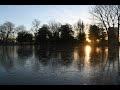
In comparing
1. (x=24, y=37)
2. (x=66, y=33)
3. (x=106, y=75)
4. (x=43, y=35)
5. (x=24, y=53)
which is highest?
(x=66, y=33)

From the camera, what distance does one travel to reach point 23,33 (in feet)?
214

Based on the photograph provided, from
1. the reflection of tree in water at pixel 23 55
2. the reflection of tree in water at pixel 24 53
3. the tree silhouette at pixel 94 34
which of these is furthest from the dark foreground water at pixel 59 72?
the tree silhouette at pixel 94 34

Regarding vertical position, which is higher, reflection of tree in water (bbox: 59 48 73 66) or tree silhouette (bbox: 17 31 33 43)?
tree silhouette (bbox: 17 31 33 43)

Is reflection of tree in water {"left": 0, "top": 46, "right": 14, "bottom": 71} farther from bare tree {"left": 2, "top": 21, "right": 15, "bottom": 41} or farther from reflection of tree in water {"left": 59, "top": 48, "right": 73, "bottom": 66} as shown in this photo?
bare tree {"left": 2, "top": 21, "right": 15, "bottom": 41}

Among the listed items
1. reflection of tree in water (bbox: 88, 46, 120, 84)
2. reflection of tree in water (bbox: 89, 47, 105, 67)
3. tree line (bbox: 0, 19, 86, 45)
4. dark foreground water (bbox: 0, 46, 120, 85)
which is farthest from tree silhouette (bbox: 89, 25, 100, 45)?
reflection of tree in water (bbox: 88, 46, 120, 84)

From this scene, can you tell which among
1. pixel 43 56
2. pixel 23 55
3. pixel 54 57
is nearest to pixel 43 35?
pixel 23 55

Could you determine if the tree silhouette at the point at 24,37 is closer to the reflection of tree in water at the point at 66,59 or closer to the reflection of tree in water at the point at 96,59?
the reflection of tree in water at the point at 66,59

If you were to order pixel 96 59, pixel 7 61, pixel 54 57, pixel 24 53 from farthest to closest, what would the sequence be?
pixel 24 53, pixel 54 57, pixel 96 59, pixel 7 61

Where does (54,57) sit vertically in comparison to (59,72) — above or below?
below

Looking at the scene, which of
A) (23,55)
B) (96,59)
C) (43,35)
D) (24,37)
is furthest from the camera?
(24,37)

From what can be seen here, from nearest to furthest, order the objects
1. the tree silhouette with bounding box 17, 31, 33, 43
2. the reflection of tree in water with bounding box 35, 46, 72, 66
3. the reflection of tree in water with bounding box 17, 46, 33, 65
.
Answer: the reflection of tree in water with bounding box 35, 46, 72, 66
the reflection of tree in water with bounding box 17, 46, 33, 65
the tree silhouette with bounding box 17, 31, 33, 43

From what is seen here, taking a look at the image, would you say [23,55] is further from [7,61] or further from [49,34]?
[49,34]

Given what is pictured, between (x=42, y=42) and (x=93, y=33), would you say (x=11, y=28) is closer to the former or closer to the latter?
(x=42, y=42)
